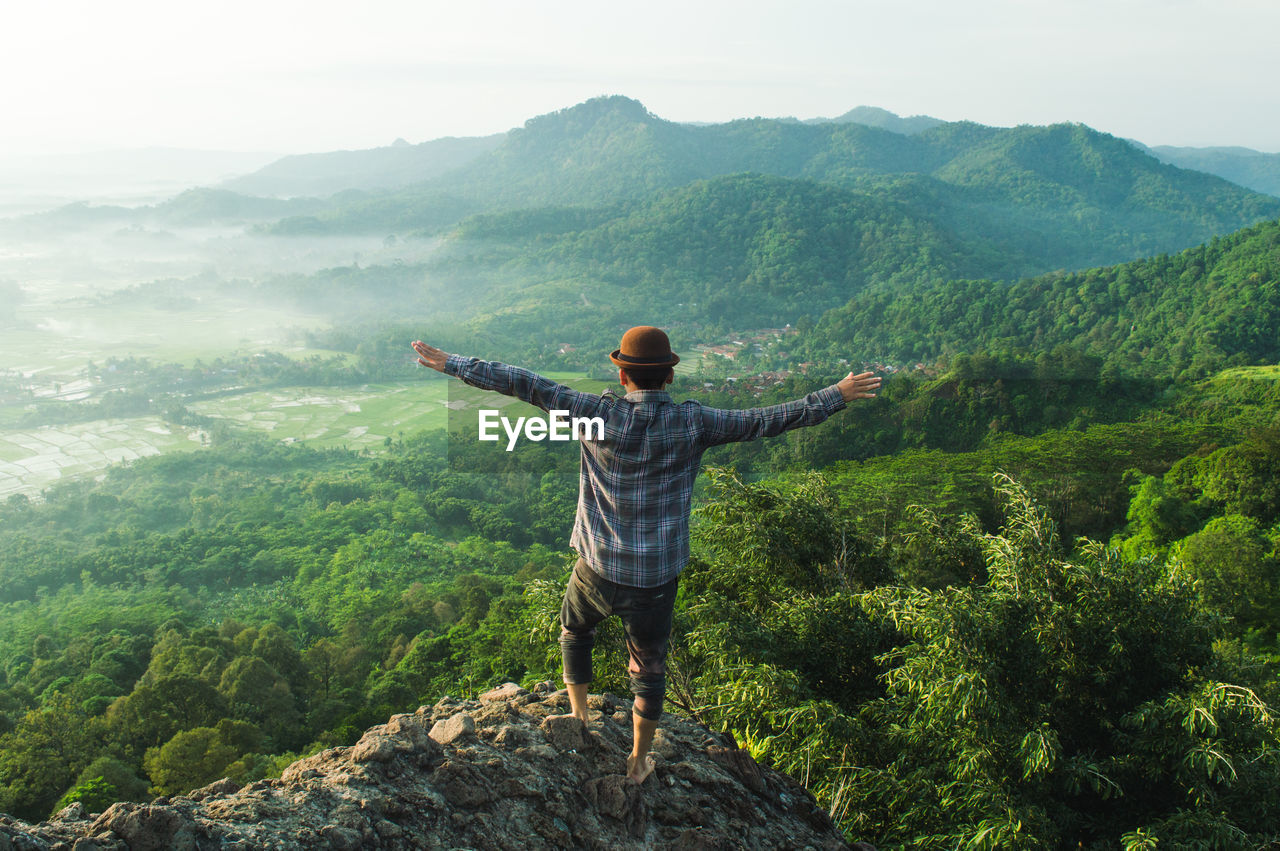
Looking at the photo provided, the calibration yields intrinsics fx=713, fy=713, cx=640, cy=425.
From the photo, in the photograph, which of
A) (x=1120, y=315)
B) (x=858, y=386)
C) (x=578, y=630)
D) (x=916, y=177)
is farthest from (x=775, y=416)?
(x=916, y=177)

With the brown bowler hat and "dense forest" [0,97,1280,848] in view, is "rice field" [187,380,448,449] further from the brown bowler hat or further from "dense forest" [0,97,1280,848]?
the brown bowler hat

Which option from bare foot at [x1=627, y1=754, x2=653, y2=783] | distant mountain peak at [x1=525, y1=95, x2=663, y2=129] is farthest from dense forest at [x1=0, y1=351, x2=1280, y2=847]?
distant mountain peak at [x1=525, y1=95, x2=663, y2=129]

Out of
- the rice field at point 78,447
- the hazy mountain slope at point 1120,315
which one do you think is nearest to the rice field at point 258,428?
the rice field at point 78,447

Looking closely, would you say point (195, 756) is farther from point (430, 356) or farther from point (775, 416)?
point (775, 416)

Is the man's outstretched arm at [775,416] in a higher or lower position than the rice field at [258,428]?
higher

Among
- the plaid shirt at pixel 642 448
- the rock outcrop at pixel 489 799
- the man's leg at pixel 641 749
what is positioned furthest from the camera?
the man's leg at pixel 641 749

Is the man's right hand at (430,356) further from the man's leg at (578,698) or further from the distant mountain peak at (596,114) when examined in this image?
the distant mountain peak at (596,114)
